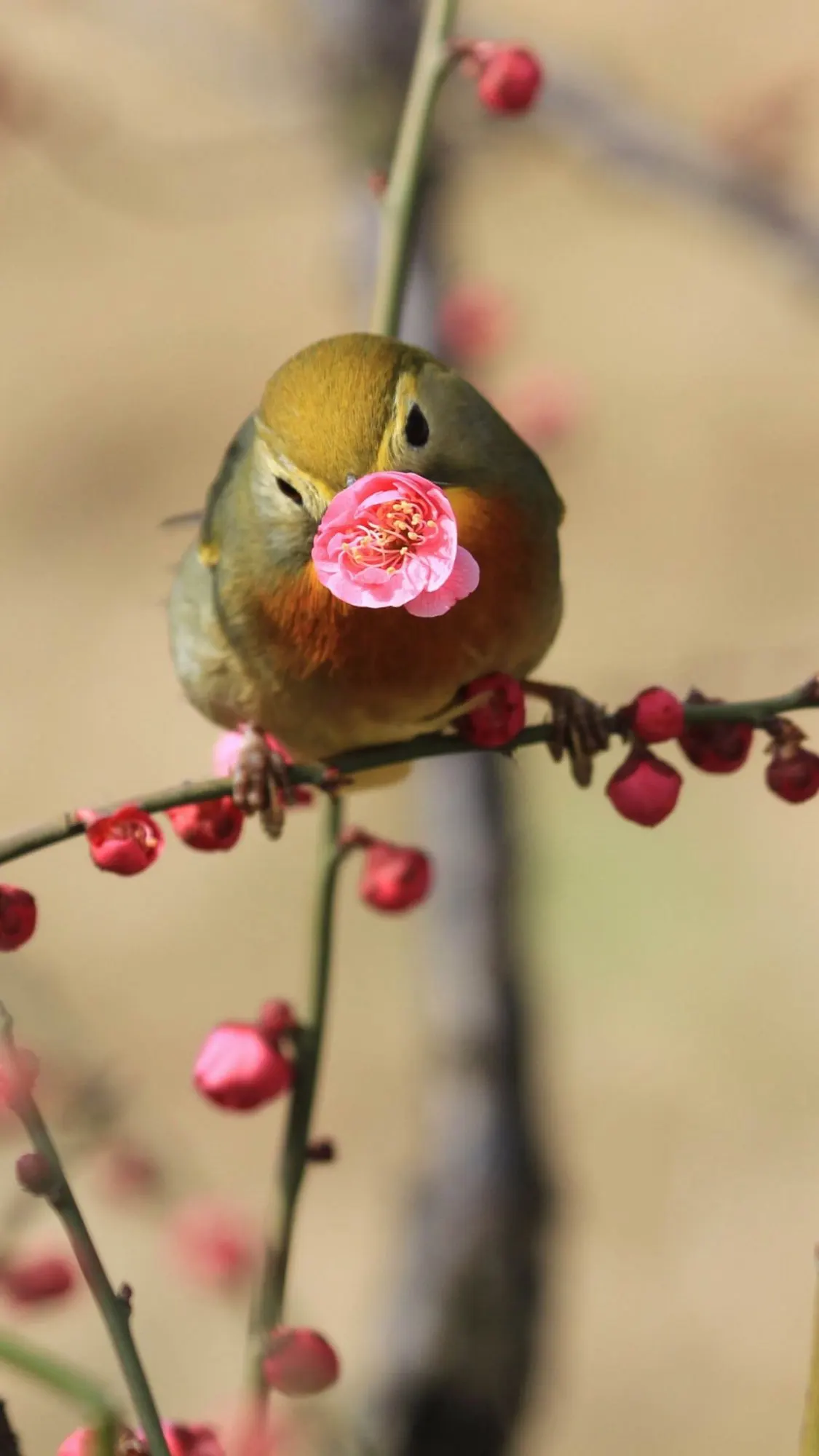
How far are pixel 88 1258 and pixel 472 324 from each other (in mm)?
1864

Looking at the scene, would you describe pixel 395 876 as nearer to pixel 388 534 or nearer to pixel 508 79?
pixel 388 534

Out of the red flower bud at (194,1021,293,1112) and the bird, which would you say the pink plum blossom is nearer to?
the bird

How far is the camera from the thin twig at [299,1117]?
121 cm

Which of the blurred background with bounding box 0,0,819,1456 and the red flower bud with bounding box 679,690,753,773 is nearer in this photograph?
the red flower bud with bounding box 679,690,753,773

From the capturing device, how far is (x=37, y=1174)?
88 cm

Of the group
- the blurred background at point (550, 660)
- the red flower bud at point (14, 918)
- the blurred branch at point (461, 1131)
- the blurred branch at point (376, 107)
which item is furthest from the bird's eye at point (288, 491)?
the blurred branch at point (376, 107)

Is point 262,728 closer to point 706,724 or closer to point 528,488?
point 528,488

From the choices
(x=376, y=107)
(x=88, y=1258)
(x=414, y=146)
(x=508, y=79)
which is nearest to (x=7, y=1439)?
(x=88, y=1258)

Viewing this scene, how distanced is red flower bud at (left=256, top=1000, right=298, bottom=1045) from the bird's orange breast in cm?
28

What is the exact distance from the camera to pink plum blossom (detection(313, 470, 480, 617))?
937 millimetres

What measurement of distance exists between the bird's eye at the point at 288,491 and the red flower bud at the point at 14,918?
466 mm

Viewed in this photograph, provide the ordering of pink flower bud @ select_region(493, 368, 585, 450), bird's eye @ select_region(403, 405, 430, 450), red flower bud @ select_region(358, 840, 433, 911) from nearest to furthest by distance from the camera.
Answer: bird's eye @ select_region(403, 405, 430, 450) → red flower bud @ select_region(358, 840, 433, 911) → pink flower bud @ select_region(493, 368, 585, 450)

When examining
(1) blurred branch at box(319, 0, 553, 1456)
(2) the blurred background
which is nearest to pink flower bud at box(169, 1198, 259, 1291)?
(2) the blurred background

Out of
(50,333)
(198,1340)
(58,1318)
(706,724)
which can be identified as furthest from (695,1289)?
(50,333)
